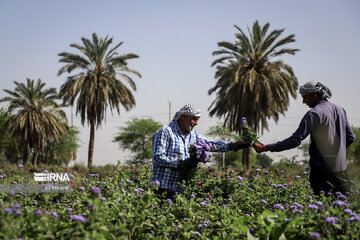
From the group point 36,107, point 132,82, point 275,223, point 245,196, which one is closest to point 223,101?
point 132,82

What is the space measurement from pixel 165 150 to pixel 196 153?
0.42 meters

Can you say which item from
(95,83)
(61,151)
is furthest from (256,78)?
(61,151)

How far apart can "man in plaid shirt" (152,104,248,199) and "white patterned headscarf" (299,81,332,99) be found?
101 cm

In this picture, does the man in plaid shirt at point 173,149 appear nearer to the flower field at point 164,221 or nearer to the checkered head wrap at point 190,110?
the checkered head wrap at point 190,110

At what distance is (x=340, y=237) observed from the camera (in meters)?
2.77

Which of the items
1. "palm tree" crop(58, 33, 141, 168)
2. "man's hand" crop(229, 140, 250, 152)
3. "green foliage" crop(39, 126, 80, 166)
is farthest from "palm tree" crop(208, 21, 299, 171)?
"green foliage" crop(39, 126, 80, 166)

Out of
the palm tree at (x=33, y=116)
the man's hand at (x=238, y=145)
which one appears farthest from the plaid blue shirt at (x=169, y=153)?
the palm tree at (x=33, y=116)

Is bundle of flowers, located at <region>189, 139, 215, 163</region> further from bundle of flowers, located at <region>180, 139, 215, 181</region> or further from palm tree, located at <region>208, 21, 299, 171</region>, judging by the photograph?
palm tree, located at <region>208, 21, 299, 171</region>

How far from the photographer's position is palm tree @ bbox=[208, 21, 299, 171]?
23.4m

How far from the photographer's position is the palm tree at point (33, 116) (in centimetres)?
3266

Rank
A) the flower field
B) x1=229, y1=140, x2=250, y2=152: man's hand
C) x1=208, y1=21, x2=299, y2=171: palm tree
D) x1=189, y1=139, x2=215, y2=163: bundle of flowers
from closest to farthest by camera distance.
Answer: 1. the flower field
2. x1=189, y1=139, x2=215, y2=163: bundle of flowers
3. x1=229, y1=140, x2=250, y2=152: man's hand
4. x1=208, y1=21, x2=299, y2=171: palm tree

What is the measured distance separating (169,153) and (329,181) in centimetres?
177

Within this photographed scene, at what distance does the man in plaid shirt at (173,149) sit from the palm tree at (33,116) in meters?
29.9

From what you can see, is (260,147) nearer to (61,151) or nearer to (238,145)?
(238,145)
